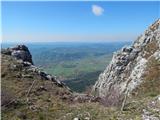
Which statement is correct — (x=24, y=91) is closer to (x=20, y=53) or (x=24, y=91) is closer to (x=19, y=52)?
(x=19, y=52)

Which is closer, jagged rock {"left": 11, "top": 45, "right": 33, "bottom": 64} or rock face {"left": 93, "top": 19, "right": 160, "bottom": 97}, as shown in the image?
jagged rock {"left": 11, "top": 45, "right": 33, "bottom": 64}

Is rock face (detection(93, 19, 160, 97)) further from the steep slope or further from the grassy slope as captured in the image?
the grassy slope

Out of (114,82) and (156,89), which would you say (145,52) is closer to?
(114,82)

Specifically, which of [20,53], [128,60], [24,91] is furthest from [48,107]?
[128,60]

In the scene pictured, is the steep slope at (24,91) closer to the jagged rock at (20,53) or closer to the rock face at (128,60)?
A: the jagged rock at (20,53)

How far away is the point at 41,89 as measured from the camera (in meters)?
43.8

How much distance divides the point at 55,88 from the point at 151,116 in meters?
19.3

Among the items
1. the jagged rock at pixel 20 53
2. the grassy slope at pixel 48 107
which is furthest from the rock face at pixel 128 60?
the grassy slope at pixel 48 107

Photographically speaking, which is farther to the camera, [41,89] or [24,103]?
[41,89]

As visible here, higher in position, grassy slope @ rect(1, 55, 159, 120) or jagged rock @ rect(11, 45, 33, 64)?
jagged rock @ rect(11, 45, 33, 64)

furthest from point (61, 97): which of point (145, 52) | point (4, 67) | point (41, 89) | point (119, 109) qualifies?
point (145, 52)

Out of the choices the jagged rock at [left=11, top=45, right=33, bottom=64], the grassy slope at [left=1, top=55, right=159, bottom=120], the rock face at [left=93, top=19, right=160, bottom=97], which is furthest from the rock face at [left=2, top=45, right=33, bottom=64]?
the rock face at [left=93, top=19, right=160, bottom=97]

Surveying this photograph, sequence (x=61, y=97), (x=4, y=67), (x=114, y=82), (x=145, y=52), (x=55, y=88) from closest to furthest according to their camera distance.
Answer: (x=61, y=97) → (x=55, y=88) → (x=4, y=67) → (x=145, y=52) → (x=114, y=82)

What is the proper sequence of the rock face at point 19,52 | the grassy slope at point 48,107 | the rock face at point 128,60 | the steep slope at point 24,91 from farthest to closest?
the rock face at point 128,60, the rock face at point 19,52, the steep slope at point 24,91, the grassy slope at point 48,107
